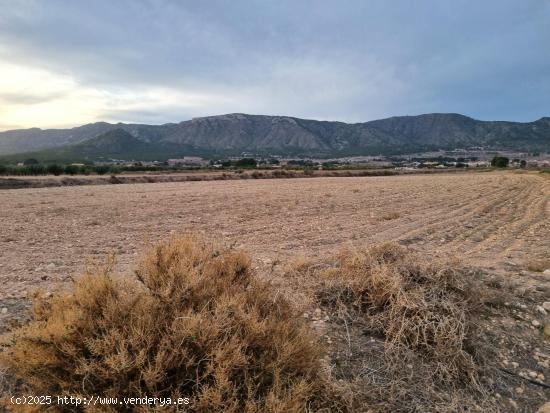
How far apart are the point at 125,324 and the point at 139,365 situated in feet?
1.39

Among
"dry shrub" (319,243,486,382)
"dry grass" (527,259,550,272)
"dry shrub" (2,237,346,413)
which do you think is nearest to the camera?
"dry shrub" (2,237,346,413)

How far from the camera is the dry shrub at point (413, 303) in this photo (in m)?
4.08

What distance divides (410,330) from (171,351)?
2722mm

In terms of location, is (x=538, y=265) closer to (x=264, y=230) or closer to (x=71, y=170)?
(x=264, y=230)

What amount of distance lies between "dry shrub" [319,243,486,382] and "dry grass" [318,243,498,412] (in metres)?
0.01

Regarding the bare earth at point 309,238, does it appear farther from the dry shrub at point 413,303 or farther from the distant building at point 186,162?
the distant building at point 186,162

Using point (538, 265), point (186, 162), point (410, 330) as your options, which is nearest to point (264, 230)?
point (538, 265)

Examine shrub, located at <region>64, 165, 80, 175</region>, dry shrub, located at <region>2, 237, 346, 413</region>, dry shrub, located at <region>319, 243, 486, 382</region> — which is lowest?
shrub, located at <region>64, 165, 80, 175</region>

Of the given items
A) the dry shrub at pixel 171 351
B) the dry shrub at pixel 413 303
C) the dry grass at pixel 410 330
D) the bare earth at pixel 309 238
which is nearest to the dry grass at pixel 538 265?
the bare earth at pixel 309 238

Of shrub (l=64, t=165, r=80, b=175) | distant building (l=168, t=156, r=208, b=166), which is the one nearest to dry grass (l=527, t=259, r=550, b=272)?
shrub (l=64, t=165, r=80, b=175)

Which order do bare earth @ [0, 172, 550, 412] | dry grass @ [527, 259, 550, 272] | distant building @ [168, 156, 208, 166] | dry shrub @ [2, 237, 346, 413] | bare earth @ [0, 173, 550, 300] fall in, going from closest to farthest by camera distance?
1. dry shrub @ [2, 237, 346, 413]
2. bare earth @ [0, 172, 550, 412]
3. dry grass @ [527, 259, 550, 272]
4. bare earth @ [0, 173, 550, 300]
5. distant building @ [168, 156, 208, 166]

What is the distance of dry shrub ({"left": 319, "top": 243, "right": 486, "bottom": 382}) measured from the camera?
408 centimetres

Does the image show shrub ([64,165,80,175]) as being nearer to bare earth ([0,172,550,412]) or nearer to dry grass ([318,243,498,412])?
bare earth ([0,172,550,412])

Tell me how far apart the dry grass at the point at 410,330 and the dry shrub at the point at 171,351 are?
0.75m
